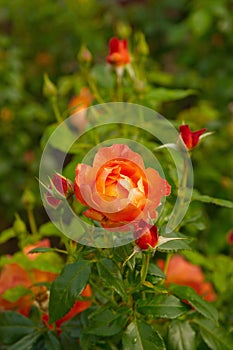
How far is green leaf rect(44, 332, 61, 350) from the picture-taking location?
707mm

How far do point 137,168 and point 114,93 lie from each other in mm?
499

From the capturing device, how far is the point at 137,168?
1.84ft

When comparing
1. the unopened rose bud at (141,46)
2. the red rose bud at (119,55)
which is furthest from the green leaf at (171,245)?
the unopened rose bud at (141,46)

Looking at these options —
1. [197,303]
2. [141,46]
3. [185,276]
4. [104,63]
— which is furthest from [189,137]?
[104,63]

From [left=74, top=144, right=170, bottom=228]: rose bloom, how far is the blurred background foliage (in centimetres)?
75

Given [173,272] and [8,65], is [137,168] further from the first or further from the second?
→ [8,65]

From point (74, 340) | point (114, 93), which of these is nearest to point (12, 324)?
point (74, 340)

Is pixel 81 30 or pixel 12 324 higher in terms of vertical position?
pixel 12 324

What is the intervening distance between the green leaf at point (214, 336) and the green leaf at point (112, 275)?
0.45 feet

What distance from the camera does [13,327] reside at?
740 millimetres

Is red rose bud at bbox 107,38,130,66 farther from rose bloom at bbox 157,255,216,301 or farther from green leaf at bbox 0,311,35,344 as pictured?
green leaf at bbox 0,311,35,344

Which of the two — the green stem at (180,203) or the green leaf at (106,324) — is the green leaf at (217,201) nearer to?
the green stem at (180,203)

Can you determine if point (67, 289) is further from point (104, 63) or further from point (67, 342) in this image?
point (104, 63)

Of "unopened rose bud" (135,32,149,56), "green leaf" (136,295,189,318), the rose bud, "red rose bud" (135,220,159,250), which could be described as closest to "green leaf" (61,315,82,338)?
"green leaf" (136,295,189,318)
